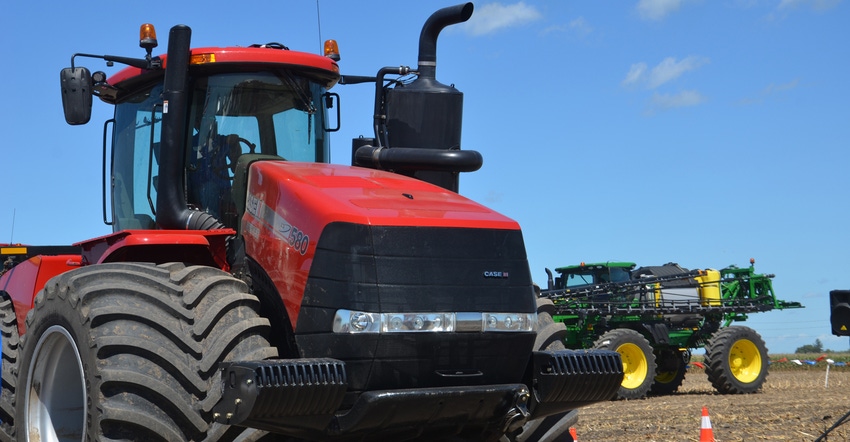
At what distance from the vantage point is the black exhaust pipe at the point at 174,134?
703 cm

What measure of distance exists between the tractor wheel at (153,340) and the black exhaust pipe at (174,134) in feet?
3.08

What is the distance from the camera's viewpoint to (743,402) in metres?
18.2

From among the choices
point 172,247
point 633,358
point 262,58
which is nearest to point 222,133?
point 262,58

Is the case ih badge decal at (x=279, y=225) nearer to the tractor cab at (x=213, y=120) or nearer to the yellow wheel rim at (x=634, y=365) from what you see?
the tractor cab at (x=213, y=120)

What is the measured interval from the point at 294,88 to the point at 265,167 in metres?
1.06

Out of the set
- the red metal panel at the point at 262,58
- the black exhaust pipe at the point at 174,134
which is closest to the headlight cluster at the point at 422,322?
the black exhaust pipe at the point at 174,134

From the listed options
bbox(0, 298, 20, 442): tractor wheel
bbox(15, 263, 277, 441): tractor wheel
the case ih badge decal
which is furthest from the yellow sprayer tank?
bbox(15, 263, 277, 441): tractor wheel

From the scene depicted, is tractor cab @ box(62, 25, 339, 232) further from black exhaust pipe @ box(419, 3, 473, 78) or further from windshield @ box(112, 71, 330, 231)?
black exhaust pipe @ box(419, 3, 473, 78)

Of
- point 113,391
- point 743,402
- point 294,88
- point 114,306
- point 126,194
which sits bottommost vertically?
point 743,402

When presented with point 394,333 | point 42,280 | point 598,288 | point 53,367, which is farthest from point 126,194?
point 598,288

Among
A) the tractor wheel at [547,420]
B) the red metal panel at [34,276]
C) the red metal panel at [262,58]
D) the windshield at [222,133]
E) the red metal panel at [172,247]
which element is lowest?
the tractor wheel at [547,420]

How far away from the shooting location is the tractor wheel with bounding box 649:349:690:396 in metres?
22.5

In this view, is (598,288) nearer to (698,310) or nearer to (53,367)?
(698,310)

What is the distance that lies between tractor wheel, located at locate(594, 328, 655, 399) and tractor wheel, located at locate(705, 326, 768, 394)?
1.96m
